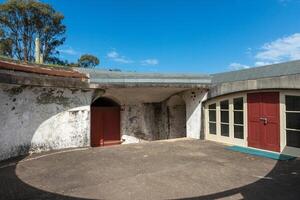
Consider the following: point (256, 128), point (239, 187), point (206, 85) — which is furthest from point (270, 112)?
point (239, 187)

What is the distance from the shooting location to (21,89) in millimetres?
7207

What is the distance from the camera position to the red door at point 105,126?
10555 millimetres

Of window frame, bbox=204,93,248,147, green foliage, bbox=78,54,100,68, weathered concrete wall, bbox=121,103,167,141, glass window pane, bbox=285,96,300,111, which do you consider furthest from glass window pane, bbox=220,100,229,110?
green foliage, bbox=78,54,100,68

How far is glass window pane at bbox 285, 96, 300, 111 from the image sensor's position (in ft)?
22.9

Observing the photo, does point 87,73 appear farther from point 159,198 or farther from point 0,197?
point 159,198

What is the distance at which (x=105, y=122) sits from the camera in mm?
11078

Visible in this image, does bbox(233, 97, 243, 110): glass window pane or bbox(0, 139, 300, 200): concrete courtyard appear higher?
bbox(233, 97, 243, 110): glass window pane

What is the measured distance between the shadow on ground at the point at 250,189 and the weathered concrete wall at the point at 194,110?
5.38 metres

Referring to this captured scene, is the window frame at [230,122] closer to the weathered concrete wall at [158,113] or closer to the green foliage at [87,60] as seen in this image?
the weathered concrete wall at [158,113]

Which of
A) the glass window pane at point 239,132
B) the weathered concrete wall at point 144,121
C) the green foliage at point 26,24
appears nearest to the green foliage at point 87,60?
the green foliage at point 26,24

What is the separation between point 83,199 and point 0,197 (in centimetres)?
154

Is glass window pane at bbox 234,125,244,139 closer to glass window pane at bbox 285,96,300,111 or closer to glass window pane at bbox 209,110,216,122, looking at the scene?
glass window pane at bbox 209,110,216,122

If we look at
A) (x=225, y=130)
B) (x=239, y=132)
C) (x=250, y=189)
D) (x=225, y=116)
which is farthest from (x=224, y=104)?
(x=250, y=189)

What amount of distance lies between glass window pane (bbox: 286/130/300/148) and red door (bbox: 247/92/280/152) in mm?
307
